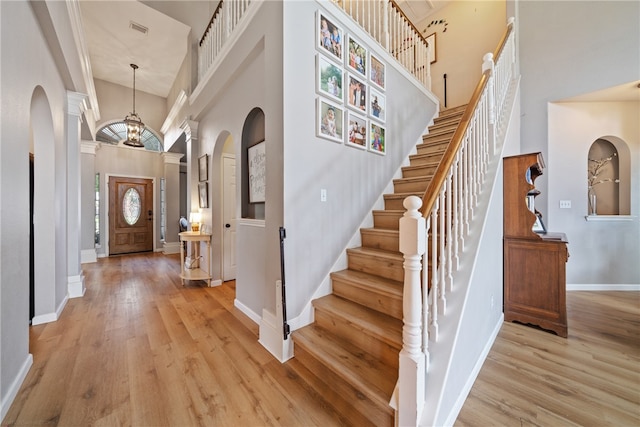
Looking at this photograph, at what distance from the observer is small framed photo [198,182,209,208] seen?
388 centimetres

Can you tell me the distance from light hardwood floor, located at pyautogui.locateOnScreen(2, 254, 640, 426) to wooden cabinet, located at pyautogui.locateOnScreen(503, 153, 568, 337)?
0.17 m

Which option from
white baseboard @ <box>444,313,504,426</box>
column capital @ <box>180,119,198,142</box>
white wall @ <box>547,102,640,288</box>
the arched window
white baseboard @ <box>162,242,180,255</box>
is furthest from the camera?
white baseboard @ <box>162,242,180,255</box>

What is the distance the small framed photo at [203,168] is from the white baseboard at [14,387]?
2.69 metres

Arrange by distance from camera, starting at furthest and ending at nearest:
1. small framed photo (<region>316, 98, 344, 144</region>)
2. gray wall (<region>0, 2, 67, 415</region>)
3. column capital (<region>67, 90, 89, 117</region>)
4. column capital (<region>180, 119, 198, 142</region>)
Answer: column capital (<region>180, 119, 198, 142</region>)
column capital (<region>67, 90, 89, 117</region>)
small framed photo (<region>316, 98, 344, 144</region>)
gray wall (<region>0, 2, 67, 415</region>)

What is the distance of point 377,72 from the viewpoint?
2.92 meters

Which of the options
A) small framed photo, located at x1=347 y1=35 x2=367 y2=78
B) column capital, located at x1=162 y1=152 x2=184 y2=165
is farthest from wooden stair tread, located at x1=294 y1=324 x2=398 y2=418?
column capital, located at x1=162 y1=152 x2=184 y2=165

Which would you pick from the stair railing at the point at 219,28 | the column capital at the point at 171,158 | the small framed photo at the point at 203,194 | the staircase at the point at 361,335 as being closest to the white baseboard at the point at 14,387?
the staircase at the point at 361,335

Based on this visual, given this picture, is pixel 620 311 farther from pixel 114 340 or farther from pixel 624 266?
pixel 114 340

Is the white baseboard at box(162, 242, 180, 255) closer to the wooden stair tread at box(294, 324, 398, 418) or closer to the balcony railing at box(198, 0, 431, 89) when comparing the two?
the balcony railing at box(198, 0, 431, 89)

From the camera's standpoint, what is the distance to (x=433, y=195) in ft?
4.20

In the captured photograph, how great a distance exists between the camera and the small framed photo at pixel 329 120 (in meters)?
2.21

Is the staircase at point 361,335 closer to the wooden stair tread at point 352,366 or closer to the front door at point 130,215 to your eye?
the wooden stair tread at point 352,366

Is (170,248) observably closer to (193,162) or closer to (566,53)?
(193,162)

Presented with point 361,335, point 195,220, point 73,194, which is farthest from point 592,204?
point 73,194
